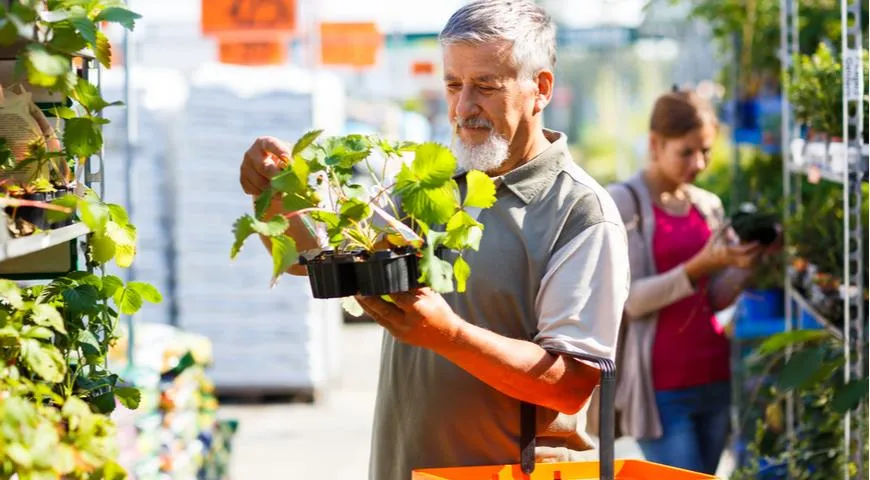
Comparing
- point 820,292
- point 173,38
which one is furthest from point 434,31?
point 820,292

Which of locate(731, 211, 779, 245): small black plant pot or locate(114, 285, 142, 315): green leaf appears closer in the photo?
locate(114, 285, 142, 315): green leaf

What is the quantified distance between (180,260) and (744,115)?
3735 millimetres

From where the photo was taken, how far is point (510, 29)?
2.24 metres

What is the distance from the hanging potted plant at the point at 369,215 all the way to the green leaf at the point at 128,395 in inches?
13.1

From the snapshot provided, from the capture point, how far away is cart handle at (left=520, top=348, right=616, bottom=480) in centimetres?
200

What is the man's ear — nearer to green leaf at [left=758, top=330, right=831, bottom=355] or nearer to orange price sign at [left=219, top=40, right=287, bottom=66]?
green leaf at [left=758, top=330, right=831, bottom=355]

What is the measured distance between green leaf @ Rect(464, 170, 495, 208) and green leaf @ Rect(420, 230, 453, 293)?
0.09 meters

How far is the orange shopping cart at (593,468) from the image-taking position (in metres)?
2.00

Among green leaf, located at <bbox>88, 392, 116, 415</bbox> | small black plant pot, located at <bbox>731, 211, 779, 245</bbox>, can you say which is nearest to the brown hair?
Result: small black plant pot, located at <bbox>731, 211, 779, 245</bbox>

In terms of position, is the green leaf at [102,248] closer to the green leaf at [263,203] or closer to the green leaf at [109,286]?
the green leaf at [109,286]

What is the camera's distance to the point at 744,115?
538 centimetres

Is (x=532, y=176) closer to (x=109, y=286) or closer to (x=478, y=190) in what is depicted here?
(x=478, y=190)

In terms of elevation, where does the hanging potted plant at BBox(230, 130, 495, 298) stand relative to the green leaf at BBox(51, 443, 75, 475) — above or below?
above

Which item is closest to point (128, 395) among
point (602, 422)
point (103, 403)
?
point (103, 403)
